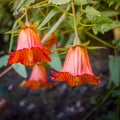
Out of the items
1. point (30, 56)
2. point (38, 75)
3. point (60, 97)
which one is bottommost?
point (60, 97)

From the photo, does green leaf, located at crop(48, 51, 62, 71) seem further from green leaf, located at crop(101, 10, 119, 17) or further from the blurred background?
the blurred background

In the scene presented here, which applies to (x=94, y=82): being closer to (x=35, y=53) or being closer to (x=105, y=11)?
(x=35, y=53)

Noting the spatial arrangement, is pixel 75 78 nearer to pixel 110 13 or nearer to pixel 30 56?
pixel 30 56

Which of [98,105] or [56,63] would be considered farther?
[98,105]

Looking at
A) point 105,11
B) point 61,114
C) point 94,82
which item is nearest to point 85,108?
point 61,114

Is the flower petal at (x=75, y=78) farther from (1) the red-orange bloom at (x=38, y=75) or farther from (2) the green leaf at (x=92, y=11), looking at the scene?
(1) the red-orange bloom at (x=38, y=75)

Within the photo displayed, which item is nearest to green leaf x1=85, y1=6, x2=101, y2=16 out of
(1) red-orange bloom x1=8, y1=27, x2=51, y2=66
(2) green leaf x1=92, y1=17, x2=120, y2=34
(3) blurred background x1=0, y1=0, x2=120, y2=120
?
(2) green leaf x1=92, y1=17, x2=120, y2=34

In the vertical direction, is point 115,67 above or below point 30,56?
below

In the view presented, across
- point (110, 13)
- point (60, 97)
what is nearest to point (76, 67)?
point (110, 13)

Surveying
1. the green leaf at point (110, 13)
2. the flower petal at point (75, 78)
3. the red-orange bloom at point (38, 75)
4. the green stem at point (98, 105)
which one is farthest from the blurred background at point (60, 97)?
the flower petal at point (75, 78)
